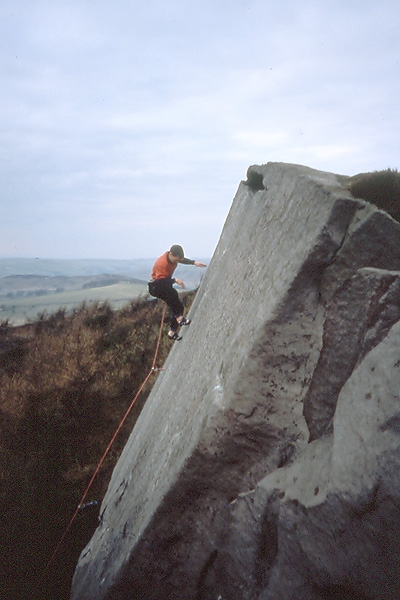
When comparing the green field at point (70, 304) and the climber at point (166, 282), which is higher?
the climber at point (166, 282)

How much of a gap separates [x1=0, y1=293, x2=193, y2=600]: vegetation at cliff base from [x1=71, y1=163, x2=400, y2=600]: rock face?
9.42 ft

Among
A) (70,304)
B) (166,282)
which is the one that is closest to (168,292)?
(166,282)

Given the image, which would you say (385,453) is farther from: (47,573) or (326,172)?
(47,573)

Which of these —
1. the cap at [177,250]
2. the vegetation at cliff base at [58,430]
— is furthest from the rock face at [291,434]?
the vegetation at cliff base at [58,430]

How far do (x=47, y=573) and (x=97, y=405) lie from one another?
11.4 ft

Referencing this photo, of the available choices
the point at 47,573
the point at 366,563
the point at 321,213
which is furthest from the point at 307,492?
the point at 47,573

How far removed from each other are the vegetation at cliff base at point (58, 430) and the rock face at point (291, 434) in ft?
9.42

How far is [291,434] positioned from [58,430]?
6.76 metres

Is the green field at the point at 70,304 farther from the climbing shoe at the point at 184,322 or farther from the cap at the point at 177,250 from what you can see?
the climbing shoe at the point at 184,322

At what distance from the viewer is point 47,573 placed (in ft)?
19.0

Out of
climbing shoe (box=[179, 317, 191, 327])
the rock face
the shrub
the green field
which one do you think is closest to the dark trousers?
climbing shoe (box=[179, 317, 191, 327])

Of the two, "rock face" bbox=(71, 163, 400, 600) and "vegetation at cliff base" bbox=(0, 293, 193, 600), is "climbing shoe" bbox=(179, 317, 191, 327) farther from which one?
"vegetation at cliff base" bbox=(0, 293, 193, 600)

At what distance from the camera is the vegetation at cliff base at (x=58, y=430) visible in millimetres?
5992

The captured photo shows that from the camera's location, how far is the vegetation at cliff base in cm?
599
